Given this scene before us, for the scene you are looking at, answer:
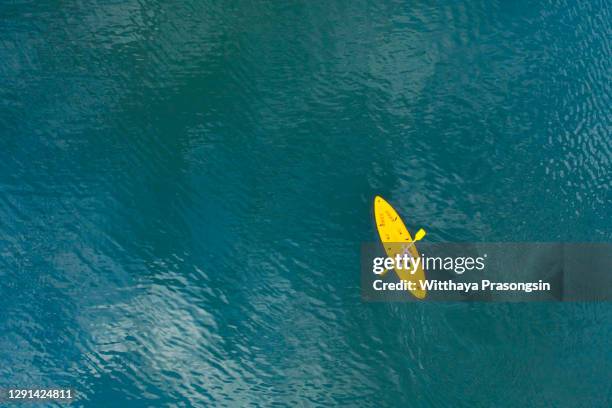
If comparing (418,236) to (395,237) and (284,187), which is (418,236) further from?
(284,187)

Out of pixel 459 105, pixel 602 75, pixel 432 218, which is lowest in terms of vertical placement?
pixel 432 218

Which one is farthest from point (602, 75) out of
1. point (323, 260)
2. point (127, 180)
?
point (127, 180)

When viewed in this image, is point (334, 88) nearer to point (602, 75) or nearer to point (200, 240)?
point (200, 240)

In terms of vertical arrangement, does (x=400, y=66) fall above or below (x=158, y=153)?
above
